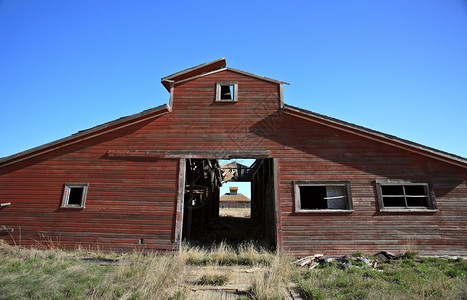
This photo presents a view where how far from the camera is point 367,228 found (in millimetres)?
10320

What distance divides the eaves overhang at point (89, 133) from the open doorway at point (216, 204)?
3232 millimetres

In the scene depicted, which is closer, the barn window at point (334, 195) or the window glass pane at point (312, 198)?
the barn window at point (334, 195)

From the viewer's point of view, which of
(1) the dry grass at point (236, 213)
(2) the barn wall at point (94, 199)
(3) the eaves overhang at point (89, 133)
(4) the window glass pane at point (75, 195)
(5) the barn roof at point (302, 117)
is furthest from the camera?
(1) the dry grass at point (236, 213)

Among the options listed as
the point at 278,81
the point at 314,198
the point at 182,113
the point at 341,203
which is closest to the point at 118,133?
the point at 182,113

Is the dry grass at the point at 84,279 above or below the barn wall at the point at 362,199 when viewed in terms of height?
below

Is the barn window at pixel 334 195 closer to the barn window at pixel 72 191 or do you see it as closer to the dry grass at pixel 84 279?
the dry grass at pixel 84 279

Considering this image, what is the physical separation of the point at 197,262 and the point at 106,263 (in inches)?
118

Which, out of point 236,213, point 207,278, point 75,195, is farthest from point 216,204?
point 207,278

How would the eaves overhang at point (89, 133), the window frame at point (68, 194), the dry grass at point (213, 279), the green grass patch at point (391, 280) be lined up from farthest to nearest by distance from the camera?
the eaves overhang at point (89, 133)
the window frame at point (68, 194)
the dry grass at point (213, 279)
the green grass patch at point (391, 280)

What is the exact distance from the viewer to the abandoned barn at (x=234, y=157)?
406 inches

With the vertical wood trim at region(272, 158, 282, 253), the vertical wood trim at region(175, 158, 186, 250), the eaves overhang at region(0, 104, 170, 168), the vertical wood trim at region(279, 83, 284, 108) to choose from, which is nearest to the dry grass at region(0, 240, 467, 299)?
the vertical wood trim at region(272, 158, 282, 253)

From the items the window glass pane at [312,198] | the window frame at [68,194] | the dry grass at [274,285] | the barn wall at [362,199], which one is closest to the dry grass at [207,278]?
the dry grass at [274,285]

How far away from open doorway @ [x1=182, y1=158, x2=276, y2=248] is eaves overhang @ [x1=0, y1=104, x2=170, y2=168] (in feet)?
10.6

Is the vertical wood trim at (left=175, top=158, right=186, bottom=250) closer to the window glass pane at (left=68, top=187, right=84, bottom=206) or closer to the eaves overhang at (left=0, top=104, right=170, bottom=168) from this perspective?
the eaves overhang at (left=0, top=104, right=170, bottom=168)
